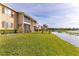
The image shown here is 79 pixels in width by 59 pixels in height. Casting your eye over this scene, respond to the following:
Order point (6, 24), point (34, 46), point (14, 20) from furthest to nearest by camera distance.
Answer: point (14, 20), point (6, 24), point (34, 46)

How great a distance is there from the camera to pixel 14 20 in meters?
5.62

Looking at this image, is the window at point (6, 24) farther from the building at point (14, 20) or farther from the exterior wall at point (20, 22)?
the exterior wall at point (20, 22)

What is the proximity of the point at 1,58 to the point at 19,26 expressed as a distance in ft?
3.45

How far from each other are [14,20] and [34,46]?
94cm

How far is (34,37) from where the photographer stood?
530cm

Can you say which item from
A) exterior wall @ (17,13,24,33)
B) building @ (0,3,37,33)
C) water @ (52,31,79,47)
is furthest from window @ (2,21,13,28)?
water @ (52,31,79,47)

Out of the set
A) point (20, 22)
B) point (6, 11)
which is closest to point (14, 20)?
point (20, 22)

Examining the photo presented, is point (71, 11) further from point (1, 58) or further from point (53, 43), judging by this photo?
point (1, 58)

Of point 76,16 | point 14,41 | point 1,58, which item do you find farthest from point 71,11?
point 1,58

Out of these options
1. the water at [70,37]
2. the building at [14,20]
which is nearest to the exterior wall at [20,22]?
the building at [14,20]

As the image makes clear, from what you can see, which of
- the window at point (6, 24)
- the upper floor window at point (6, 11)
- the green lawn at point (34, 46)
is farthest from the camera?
the upper floor window at point (6, 11)

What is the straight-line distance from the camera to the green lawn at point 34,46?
15.8ft

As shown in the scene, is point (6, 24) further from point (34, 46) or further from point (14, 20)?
point (34, 46)

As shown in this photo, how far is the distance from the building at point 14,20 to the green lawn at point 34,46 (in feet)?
0.79
